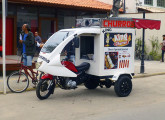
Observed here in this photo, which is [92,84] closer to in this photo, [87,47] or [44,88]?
[87,47]

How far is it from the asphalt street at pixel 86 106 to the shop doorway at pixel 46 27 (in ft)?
35.1

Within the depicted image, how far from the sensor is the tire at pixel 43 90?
24.3 ft

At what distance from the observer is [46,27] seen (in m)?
19.5

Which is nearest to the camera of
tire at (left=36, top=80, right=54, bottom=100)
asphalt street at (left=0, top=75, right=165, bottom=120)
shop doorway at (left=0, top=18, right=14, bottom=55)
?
asphalt street at (left=0, top=75, right=165, bottom=120)

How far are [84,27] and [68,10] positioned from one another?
12409 mm

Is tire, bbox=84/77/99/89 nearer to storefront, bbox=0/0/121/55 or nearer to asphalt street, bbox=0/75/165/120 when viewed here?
asphalt street, bbox=0/75/165/120

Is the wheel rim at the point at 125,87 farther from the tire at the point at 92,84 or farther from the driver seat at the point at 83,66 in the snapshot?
the driver seat at the point at 83,66

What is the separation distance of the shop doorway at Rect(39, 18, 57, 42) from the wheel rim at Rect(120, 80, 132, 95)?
11.8 meters

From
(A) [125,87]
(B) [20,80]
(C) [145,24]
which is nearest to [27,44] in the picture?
(B) [20,80]

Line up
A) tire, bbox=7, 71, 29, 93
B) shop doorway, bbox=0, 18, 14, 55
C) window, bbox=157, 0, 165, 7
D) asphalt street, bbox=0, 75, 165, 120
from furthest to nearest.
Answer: window, bbox=157, 0, 165, 7
shop doorway, bbox=0, 18, 14, 55
tire, bbox=7, 71, 29, 93
asphalt street, bbox=0, 75, 165, 120

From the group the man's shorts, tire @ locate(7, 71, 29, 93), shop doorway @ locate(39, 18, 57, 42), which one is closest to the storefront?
shop doorway @ locate(39, 18, 57, 42)

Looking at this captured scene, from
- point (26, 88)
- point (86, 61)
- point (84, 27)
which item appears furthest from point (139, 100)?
point (26, 88)

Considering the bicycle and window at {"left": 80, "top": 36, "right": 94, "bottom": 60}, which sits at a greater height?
window at {"left": 80, "top": 36, "right": 94, "bottom": 60}

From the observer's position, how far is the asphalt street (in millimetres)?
6199
